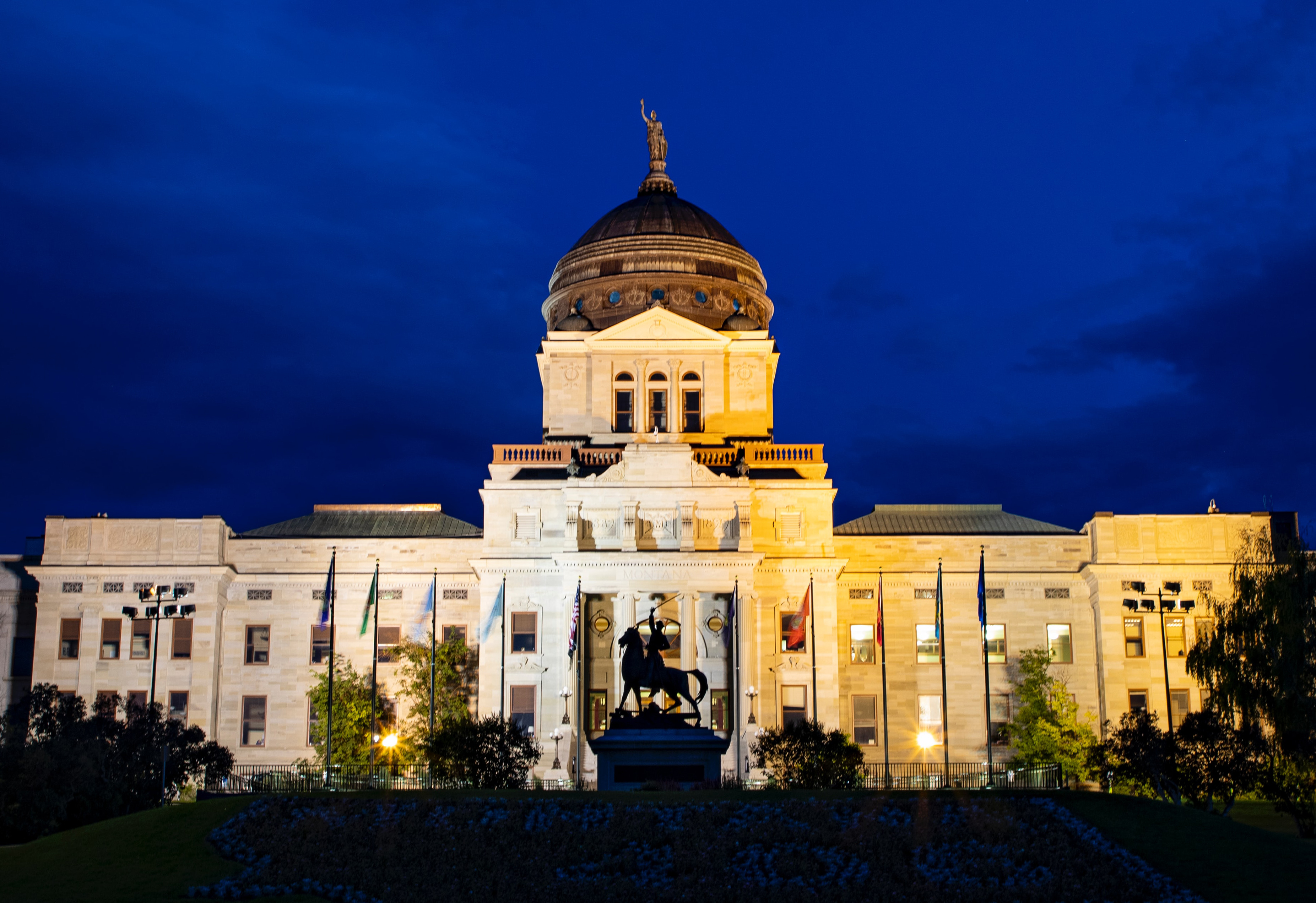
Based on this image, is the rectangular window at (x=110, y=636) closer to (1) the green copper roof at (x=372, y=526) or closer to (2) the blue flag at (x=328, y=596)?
(1) the green copper roof at (x=372, y=526)

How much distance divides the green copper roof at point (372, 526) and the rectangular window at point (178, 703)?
8.66 metres

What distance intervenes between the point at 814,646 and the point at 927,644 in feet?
31.3

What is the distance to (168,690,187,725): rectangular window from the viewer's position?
6775 cm

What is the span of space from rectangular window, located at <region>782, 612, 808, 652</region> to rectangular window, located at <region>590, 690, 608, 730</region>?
8.40 m

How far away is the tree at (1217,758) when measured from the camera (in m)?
46.2

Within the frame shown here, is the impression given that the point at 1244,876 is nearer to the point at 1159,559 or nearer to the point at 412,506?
the point at 1159,559

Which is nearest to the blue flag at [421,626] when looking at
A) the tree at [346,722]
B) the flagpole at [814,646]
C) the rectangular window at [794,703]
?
the tree at [346,722]

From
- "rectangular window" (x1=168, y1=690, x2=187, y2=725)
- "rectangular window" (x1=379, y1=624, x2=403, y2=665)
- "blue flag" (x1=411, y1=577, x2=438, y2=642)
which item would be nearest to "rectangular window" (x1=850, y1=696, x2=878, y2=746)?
"blue flag" (x1=411, y1=577, x2=438, y2=642)

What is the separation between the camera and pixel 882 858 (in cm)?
3241

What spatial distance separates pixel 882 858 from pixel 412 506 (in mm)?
48525

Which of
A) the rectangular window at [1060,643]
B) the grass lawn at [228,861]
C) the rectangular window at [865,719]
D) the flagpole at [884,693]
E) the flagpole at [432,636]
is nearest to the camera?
the grass lawn at [228,861]

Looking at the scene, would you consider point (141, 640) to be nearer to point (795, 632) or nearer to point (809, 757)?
point (795, 632)

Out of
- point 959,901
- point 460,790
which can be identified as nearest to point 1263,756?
point 959,901

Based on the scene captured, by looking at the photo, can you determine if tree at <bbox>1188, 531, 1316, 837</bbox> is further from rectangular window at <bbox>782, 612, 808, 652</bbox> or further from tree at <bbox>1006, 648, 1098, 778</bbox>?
rectangular window at <bbox>782, 612, 808, 652</bbox>
